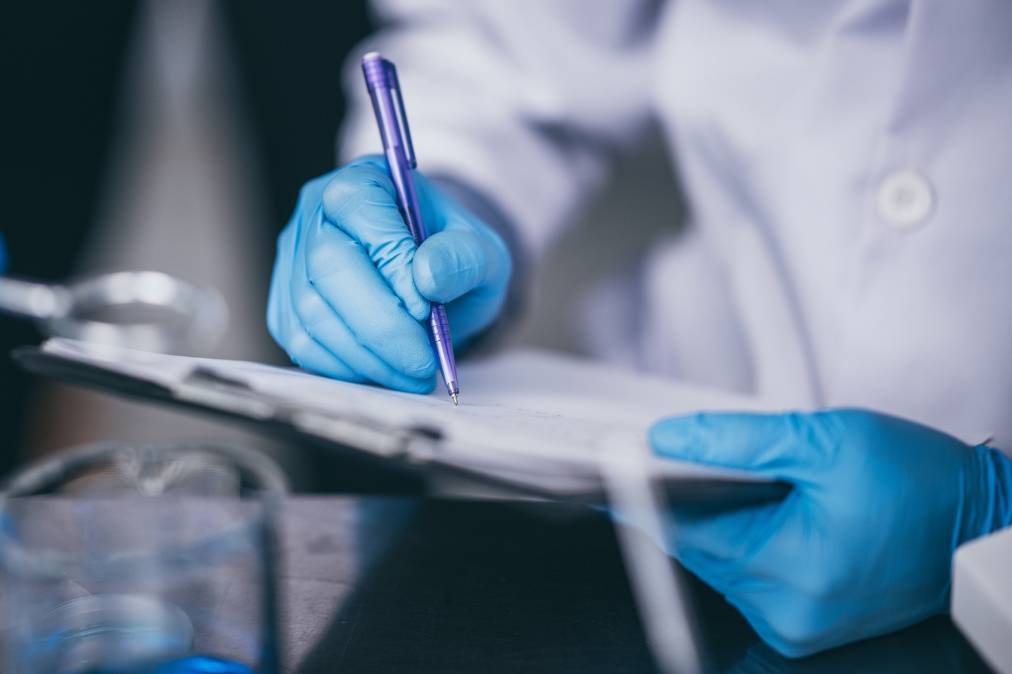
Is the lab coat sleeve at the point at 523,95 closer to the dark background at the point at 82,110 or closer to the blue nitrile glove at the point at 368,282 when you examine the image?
the blue nitrile glove at the point at 368,282

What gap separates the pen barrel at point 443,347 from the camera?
0.51 meters

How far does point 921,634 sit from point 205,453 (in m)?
0.53

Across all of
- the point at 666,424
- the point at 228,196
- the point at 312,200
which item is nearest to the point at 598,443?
the point at 666,424

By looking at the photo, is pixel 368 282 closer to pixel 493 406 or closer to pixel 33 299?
pixel 493 406

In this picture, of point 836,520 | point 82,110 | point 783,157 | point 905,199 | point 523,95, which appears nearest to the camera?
point 836,520

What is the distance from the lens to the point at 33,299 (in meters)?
0.82

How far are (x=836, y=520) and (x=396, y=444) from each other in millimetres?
268

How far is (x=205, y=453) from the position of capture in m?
0.67

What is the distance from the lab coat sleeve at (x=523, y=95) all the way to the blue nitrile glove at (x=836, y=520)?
429 mm

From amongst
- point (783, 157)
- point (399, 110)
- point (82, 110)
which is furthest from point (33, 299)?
point (82, 110)

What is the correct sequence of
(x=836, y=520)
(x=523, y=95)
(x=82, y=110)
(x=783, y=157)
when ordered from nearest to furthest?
(x=836, y=520) → (x=783, y=157) → (x=523, y=95) → (x=82, y=110)

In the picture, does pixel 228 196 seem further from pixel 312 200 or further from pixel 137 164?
pixel 312 200

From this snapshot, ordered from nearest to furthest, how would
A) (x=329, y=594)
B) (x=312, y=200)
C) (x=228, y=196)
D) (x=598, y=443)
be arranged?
(x=598, y=443), (x=329, y=594), (x=312, y=200), (x=228, y=196)

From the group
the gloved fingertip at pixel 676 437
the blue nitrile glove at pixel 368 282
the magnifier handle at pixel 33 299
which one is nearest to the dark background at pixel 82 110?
the magnifier handle at pixel 33 299
